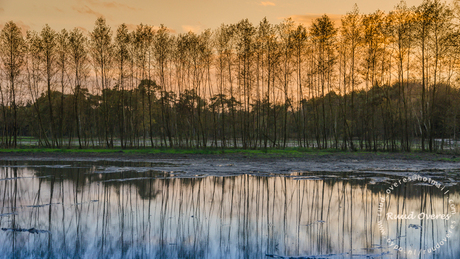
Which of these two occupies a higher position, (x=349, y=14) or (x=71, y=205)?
(x=349, y=14)

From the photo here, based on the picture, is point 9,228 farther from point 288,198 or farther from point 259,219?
point 288,198

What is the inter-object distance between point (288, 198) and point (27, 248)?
8341 mm

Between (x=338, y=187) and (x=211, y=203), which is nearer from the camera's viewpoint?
(x=211, y=203)

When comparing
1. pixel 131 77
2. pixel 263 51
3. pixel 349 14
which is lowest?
pixel 131 77

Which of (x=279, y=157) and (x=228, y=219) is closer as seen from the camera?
(x=228, y=219)

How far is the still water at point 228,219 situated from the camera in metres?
6.94

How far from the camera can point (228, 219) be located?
941 centimetres

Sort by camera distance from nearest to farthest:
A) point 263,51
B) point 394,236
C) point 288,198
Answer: point 394,236 → point 288,198 → point 263,51

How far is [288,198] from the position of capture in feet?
40.7

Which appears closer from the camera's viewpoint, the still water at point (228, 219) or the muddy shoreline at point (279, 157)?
the still water at point (228, 219)

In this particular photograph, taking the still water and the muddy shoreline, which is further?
the muddy shoreline

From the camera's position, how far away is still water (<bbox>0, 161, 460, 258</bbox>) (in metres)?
6.94

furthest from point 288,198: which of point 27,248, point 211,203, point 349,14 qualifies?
point 349,14

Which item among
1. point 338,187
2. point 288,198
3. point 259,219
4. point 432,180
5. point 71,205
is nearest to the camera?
point 259,219
